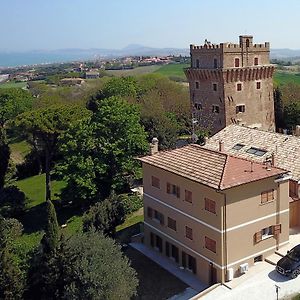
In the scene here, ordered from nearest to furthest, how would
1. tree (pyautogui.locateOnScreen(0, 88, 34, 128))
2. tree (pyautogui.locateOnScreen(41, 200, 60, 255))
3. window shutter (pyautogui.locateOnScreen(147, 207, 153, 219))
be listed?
tree (pyautogui.locateOnScreen(41, 200, 60, 255)), window shutter (pyautogui.locateOnScreen(147, 207, 153, 219)), tree (pyautogui.locateOnScreen(0, 88, 34, 128))

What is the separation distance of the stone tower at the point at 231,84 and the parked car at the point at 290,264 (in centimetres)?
2637

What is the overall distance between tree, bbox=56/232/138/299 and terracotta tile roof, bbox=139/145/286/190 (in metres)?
6.36

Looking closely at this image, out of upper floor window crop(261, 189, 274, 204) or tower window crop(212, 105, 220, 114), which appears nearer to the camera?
upper floor window crop(261, 189, 274, 204)

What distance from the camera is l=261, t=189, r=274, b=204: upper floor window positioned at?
2675cm

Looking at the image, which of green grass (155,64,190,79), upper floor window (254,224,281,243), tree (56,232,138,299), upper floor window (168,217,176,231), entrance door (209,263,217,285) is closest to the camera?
tree (56,232,138,299)

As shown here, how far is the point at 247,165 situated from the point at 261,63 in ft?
90.2

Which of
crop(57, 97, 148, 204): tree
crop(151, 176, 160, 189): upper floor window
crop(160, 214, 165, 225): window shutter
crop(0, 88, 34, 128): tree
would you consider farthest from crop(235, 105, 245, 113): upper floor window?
crop(0, 88, 34, 128): tree

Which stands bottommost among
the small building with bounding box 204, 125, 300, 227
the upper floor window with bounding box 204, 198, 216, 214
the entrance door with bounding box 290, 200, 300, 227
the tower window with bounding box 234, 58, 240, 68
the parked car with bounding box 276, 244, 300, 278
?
the parked car with bounding box 276, 244, 300, 278

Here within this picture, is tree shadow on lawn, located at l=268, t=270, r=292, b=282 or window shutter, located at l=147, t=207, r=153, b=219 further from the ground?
window shutter, located at l=147, t=207, r=153, b=219

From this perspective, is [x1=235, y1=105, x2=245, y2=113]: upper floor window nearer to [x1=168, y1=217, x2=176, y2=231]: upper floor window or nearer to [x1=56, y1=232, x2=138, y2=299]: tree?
[x1=168, y1=217, x2=176, y2=231]: upper floor window

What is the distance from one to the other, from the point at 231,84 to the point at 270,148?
56.5 ft

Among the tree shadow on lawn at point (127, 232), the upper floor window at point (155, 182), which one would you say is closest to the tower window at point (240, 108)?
the tree shadow on lawn at point (127, 232)

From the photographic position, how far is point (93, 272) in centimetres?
2370

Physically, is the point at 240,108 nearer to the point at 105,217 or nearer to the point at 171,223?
the point at 105,217
